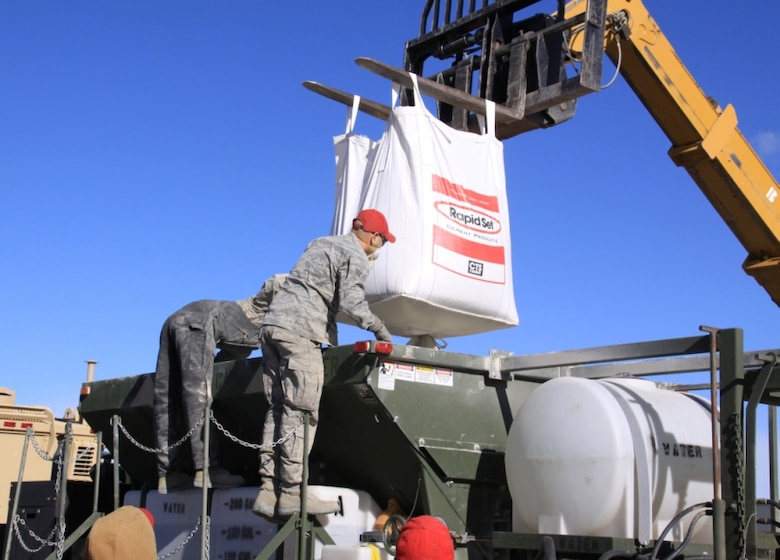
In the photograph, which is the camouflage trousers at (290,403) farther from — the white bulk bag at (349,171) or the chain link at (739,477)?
the chain link at (739,477)

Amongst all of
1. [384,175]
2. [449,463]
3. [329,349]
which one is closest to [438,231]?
[384,175]

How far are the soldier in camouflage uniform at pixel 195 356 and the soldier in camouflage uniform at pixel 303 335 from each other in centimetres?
76

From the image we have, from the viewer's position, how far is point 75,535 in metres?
7.04

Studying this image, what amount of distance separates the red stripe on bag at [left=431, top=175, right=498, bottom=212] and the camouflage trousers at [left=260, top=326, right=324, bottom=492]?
123 centimetres

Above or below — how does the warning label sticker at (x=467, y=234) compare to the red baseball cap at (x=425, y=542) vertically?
above

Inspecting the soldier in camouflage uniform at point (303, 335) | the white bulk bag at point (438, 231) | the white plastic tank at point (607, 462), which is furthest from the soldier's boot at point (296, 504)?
the white bulk bag at point (438, 231)

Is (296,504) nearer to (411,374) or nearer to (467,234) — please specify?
(411,374)

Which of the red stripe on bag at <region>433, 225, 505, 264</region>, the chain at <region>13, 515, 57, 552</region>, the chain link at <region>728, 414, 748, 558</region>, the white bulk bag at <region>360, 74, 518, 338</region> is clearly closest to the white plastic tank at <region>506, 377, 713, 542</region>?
the chain link at <region>728, 414, 748, 558</region>

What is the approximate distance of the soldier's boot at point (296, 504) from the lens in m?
5.79

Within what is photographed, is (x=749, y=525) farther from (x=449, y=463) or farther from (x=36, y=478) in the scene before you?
(x=36, y=478)

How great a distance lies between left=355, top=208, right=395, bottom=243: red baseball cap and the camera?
6152 millimetres

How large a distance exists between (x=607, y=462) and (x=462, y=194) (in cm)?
203

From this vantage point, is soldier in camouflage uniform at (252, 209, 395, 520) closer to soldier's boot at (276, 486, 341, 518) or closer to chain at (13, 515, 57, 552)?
soldier's boot at (276, 486, 341, 518)

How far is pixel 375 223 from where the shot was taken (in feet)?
20.2
